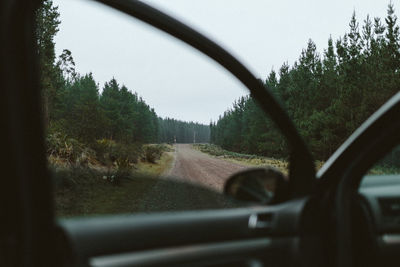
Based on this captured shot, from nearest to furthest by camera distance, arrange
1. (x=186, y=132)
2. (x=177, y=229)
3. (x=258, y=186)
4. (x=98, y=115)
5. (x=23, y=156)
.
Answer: (x=23, y=156) < (x=177, y=229) < (x=258, y=186) < (x=98, y=115) < (x=186, y=132)

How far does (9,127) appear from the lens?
85 cm

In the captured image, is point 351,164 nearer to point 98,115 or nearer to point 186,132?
point 98,115

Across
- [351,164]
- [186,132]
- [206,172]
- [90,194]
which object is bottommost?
[206,172]

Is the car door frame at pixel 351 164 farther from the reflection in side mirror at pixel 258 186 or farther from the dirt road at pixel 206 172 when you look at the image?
the dirt road at pixel 206 172

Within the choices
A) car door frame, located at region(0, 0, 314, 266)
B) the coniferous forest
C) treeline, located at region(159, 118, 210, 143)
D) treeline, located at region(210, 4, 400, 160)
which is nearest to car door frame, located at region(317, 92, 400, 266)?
car door frame, located at region(0, 0, 314, 266)

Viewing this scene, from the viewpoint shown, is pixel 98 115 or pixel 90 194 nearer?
pixel 90 194

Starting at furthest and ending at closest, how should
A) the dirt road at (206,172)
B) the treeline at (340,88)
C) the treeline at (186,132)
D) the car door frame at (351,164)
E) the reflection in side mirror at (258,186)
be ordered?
the treeline at (186,132), the treeline at (340,88), the dirt road at (206,172), the reflection in side mirror at (258,186), the car door frame at (351,164)

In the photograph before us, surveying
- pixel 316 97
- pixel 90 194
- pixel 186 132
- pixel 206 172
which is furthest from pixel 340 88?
pixel 186 132

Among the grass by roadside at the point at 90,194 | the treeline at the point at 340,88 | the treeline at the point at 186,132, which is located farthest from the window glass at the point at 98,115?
the treeline at the point at 186,132

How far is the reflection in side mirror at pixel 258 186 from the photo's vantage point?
1688mm

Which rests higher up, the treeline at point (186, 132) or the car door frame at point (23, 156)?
the treeline at point (186, 132)

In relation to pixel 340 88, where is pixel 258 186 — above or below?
below

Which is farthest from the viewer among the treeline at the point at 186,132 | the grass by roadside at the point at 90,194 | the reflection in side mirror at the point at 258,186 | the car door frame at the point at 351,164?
the treeline at the point at 186,132

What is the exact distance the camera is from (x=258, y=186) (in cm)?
173
